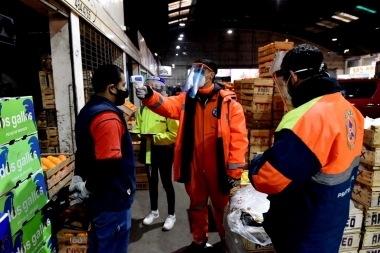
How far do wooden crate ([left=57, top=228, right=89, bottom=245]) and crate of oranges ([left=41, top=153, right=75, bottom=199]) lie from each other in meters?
0.39

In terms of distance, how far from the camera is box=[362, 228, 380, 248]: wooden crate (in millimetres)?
2520

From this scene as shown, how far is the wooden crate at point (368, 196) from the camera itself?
96.7 inches

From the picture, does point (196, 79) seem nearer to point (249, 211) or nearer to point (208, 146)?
point (208, 146)

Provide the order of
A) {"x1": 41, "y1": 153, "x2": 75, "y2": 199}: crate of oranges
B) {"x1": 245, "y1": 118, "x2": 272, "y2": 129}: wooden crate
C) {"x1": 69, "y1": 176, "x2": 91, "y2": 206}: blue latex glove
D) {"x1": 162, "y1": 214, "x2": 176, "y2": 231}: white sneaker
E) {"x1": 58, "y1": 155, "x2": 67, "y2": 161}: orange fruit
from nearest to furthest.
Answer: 1. {"x1": 69, "y1": 176, "x2": 91, "y2": 206}: blue latex glove
2. {"x1": 41, "y1": 153, "x2": 75, "y2": 199}: crate of oranges
3. {"x1": 58, "y1": 155, "x2": 67, "y2": 161}: orange fruit
4. {"x1": 162, "y1": 214, "x2": 176, "y2": 231}: white sneaker
5. {"x1": 245, "y1": 118, "x2": 272, "y2": 129}: wooden crate

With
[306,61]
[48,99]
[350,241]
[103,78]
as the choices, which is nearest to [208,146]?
[103,78]

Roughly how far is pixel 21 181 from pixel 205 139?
5.40 ft

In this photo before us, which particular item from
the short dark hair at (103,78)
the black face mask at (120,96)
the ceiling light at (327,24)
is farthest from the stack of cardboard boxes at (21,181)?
the ceiling light at (327,24)

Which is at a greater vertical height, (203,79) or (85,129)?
(203,79)

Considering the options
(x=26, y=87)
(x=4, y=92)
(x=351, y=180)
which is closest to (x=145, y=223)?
(x=4, y=92)

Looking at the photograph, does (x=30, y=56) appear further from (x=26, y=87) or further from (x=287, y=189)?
(x=287, y=189)

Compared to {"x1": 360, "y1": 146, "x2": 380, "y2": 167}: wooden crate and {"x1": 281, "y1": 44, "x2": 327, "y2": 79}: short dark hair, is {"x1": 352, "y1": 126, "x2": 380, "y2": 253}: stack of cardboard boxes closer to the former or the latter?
{"x1": 360, "y1": 146, "x2": 380, "y2": 167}: wooden crate

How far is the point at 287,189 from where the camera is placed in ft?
4.75

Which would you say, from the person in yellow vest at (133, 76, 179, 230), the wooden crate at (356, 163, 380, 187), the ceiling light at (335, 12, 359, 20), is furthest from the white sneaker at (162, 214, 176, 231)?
the ceiling light at (335, 12, 359, 20)

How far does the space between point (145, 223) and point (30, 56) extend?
4.06 m
